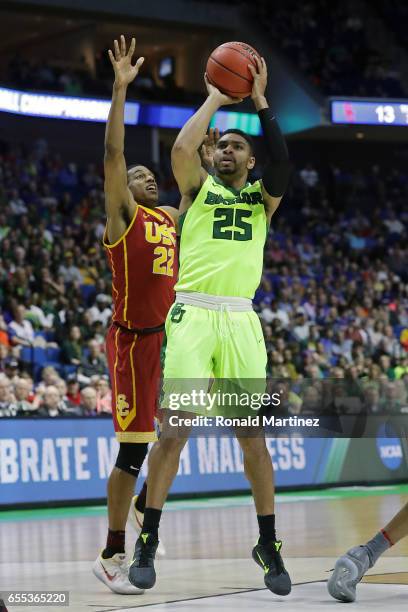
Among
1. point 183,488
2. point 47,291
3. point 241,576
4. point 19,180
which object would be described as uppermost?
point 19,180

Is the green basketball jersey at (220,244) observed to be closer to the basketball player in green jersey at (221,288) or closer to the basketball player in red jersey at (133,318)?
the basketball player in green jersey at (221,288)

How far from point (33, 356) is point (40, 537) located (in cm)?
630

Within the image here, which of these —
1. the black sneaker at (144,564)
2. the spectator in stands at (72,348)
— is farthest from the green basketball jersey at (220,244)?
the spectator in stands at (72,348)

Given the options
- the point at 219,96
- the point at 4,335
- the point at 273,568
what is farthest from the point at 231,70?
the point at 4,335

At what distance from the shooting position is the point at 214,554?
27.5ft

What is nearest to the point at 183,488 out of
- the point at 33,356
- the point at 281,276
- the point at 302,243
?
the point at 33,356

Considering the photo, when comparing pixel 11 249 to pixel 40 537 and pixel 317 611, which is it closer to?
pixel 40 537

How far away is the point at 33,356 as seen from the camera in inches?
632

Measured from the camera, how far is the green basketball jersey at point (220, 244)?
20.7ft

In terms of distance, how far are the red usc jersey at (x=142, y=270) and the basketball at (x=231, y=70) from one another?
109cm

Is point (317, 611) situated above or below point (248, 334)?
below

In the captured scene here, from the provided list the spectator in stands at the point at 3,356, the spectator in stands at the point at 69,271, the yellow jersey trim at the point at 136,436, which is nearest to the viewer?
the yellow jersey trim at the point at 136,436

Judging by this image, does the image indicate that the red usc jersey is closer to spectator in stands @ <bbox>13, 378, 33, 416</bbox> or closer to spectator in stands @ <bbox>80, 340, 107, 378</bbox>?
spectator in stands @ <bbox>13, 378, 33, 416</bbox>

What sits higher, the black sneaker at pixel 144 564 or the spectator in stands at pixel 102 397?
the black sneaker at pixel 144 564
